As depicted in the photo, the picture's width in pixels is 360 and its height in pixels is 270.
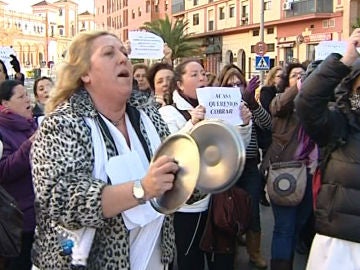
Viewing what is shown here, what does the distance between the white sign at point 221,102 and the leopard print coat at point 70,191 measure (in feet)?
5.28

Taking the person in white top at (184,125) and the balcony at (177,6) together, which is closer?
the person in white top at (184,125)

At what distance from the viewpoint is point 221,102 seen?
3973 millimetres

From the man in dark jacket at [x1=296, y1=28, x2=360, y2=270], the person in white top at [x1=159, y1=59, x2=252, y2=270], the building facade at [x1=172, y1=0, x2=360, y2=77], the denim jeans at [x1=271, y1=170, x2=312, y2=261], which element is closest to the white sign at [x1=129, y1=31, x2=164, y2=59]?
the person in white top at [x1=159, y1=59, x2=252, y2=270]

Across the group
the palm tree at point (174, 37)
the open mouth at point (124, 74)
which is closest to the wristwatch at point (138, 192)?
the open mouth at point (124, 74)

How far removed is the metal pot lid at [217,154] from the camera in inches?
76.9

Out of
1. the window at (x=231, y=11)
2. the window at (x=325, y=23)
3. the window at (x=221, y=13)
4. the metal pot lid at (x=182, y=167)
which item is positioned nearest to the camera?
the metal pot lid at (x=182, y=167)

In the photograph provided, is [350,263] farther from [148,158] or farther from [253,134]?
[253,134]

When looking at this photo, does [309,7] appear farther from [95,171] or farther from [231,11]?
[95,171]

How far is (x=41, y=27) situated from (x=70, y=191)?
435 ft

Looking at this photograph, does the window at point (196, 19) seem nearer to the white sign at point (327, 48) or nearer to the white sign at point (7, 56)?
the white sign at point (7, 56)

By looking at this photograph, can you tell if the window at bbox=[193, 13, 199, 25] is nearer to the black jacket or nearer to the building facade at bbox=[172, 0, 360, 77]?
the building facade at bbox=[172, 0, 360, 77]

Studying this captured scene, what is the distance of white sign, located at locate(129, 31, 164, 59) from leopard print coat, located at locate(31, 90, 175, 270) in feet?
19.8

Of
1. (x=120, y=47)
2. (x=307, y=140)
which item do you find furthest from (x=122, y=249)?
(x=307, y=140)

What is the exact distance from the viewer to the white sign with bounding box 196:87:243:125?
3.89 m
